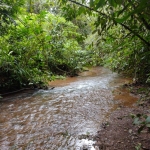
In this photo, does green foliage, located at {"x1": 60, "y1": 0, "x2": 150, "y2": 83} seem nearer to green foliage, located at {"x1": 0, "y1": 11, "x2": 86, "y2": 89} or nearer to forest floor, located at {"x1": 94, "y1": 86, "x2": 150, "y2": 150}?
forest floor, located at {"x1": 94, "y1": 86, "x2": 150, "y2": 150}

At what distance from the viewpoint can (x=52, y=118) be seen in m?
3.25

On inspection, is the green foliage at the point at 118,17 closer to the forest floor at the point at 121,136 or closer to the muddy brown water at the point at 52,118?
the forest floor at the point at 121,136

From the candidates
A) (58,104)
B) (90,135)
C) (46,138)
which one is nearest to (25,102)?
(58,104)

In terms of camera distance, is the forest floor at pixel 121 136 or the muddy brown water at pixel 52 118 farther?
the muddy brown water at pixel 52 118

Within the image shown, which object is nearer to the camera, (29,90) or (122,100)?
(122,100)

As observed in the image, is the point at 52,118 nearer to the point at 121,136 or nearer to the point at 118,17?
the point at 121,136

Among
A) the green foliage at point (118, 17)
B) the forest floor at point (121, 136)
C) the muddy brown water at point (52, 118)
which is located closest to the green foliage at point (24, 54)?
the muddy brown water at point (52, 118)

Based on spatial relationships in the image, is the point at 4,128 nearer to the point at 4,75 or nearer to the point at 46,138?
the point at 46,138

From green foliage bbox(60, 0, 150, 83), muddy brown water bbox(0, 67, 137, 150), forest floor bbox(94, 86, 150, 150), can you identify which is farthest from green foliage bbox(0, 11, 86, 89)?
forest floor bbox(94, 86, 150, 150)

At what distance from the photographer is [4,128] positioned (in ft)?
9.47

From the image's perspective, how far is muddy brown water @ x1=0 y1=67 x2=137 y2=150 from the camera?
238 cm

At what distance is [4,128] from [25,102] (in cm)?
156

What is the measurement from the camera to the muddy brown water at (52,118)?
7.82ft

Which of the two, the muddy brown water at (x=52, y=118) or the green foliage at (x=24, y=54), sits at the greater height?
the green foliage at (x=24, y=54)
